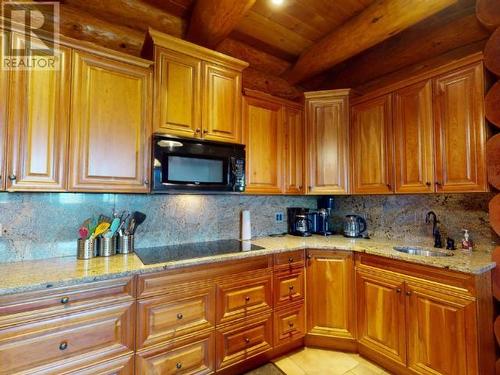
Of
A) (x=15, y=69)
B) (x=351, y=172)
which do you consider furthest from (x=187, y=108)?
(x=351, y=172)

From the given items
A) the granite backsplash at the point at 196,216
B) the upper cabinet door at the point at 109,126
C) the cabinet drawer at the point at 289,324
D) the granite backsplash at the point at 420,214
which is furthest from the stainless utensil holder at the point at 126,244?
the granite backsplash at the point at 420,214

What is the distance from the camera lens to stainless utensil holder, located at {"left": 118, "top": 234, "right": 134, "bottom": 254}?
1.82 m

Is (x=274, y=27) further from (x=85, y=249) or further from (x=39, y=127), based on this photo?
(x=85, y=249)

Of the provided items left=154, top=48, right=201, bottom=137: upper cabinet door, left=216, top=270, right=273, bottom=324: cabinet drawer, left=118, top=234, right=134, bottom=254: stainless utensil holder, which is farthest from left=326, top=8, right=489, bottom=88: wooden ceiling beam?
left=118, top=234, right=134, bottom=254: stainless utensil holder

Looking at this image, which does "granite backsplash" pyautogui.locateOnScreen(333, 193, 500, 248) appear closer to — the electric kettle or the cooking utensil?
the electric kettle

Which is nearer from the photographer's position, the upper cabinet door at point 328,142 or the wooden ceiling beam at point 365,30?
the wooden ceiling beam at point 365,30

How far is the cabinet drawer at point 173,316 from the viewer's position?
1.50m

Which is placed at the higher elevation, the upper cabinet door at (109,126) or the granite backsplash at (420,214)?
the upper cabinet door at (109,126)

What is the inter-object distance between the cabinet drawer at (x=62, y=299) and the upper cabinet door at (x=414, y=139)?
2213 millimetres

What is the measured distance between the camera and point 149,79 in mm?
Result: 1809

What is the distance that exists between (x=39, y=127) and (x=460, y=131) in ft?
9.16

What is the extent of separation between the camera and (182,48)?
1.88 metres

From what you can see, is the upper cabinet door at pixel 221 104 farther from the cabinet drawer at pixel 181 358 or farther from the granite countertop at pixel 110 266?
the cabinet drawer at pixel 181 358

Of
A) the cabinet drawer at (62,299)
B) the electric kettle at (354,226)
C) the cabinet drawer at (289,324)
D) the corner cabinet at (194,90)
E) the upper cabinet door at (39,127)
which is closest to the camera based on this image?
the cabinet drawer at (62,299)
